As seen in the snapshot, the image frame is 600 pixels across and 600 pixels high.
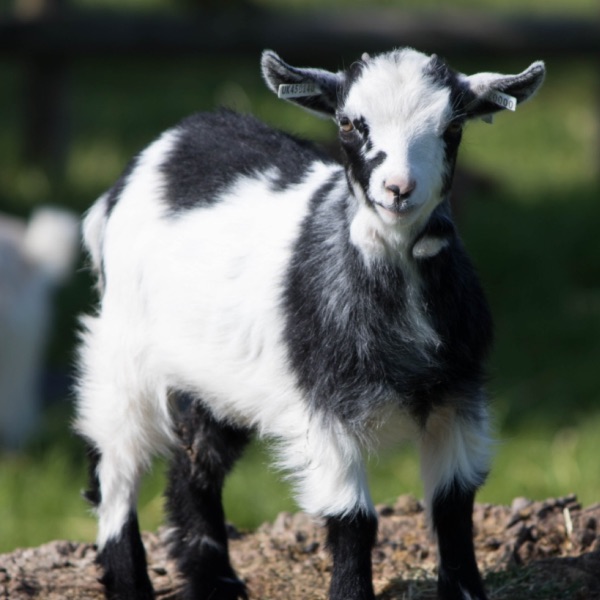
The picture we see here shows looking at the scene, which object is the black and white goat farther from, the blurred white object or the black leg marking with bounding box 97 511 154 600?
the blurred white object

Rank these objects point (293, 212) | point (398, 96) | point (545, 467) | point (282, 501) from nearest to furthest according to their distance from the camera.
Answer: point (398, 96)
point (293, 212)
point (282, 501)
point (545, 467)

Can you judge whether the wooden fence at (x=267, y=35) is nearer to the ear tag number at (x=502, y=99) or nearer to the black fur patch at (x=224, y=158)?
the black fur patch at (x=224, y=158)

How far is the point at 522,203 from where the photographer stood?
950 centimetres

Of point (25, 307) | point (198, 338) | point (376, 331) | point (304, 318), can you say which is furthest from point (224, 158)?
point (25, 307)

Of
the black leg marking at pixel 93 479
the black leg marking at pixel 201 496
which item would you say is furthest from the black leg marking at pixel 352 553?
the black leg marking at pixel 93 479

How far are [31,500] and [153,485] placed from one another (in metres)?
0.57

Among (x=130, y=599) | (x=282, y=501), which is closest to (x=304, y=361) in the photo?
(x=130, y=599)

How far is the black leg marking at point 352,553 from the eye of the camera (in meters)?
3.39

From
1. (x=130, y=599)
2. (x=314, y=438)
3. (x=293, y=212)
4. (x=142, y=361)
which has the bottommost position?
(x=130, y=599)

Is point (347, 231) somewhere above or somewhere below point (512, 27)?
below

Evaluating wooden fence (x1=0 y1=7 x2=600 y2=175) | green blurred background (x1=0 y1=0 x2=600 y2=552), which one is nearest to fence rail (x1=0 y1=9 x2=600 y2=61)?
wooden fence (x1=0 y1=7 x2=600 y2=175)

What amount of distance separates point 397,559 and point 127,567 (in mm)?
841

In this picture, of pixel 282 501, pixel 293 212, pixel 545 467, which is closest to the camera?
pixel 293 212

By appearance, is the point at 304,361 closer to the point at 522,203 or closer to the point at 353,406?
the point at 353,406
